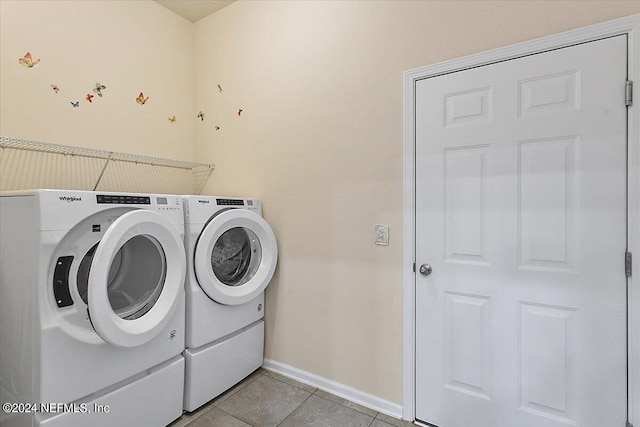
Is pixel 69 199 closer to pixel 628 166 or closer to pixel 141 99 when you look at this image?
pixel 141 99

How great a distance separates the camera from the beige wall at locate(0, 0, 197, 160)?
1.81 metres

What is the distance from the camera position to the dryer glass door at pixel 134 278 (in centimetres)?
130

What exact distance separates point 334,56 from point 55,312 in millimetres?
2004

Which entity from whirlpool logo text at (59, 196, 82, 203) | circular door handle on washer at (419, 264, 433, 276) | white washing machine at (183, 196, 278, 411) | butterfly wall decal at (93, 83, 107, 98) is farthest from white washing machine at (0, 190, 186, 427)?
circular door handle on washer at (419, 264, 433, 276)

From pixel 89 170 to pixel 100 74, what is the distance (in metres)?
0.69

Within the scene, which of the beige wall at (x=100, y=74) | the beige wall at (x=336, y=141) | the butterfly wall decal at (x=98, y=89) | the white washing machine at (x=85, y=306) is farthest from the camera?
the butterfly wall decal at (x=98, y=89)

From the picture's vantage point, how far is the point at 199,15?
267 cm

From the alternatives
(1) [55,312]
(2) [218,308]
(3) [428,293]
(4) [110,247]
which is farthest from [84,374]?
(3) [428,293]

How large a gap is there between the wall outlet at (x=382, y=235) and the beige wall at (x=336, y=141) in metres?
0.04

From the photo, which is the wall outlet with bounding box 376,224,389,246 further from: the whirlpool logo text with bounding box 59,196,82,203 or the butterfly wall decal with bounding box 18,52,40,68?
the butterfly wall decal with bounding box 18,52,40,68

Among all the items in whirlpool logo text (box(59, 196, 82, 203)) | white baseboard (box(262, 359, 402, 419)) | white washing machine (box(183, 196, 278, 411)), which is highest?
whirlpool logo text (box(59, 196, 82, 203))

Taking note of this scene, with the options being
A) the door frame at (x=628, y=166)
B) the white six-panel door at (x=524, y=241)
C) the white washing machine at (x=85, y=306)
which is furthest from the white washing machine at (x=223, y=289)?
the white six-panel door at (x=524, y=241)

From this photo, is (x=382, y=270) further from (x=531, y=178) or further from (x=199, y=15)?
(x=199, y=15)

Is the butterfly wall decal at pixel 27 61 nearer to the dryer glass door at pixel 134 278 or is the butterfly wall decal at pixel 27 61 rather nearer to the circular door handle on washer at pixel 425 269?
the dryer glass door at pixel 134 278
